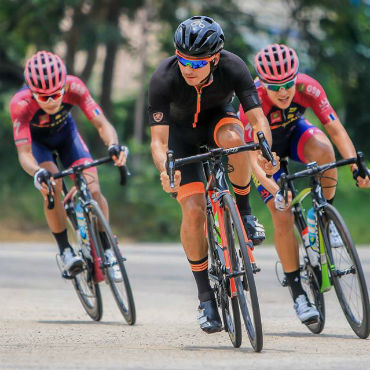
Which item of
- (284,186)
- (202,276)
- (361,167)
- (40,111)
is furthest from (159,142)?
(40,111)

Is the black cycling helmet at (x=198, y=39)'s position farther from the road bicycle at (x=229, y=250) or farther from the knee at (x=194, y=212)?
the knee at (x=194, y=212)

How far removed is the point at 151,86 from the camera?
6.33m

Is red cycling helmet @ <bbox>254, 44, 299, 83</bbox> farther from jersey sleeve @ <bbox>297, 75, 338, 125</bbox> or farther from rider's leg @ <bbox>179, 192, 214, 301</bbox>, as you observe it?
rider's leg @ <bbox>179, 192, 214, 301</bbox>

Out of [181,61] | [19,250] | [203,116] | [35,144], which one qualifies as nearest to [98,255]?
[35,144]

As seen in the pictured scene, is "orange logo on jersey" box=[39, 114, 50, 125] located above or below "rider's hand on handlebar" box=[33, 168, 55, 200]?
above

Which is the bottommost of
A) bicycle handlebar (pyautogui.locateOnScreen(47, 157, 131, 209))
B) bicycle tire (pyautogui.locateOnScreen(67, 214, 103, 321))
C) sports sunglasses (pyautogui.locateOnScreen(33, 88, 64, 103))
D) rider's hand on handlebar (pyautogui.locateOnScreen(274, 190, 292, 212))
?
bicycle tire (pyautogui.locateOnScreen(67, 214, 103, 321))

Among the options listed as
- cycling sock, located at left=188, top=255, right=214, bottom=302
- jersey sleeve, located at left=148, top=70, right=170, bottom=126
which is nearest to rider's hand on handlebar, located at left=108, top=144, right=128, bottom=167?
cycling sock, located at left=188, top=255, right=214, bottom=302

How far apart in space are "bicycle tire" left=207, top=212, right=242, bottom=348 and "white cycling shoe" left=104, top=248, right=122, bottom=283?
159cm

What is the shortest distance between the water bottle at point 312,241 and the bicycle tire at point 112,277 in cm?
149

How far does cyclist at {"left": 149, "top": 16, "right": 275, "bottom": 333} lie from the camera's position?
20.3 feet

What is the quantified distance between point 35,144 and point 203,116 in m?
2.92

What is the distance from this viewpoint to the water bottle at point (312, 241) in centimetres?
734

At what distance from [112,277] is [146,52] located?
16.8 metres

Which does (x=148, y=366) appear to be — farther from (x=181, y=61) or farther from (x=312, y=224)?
(x=312, y=224)
